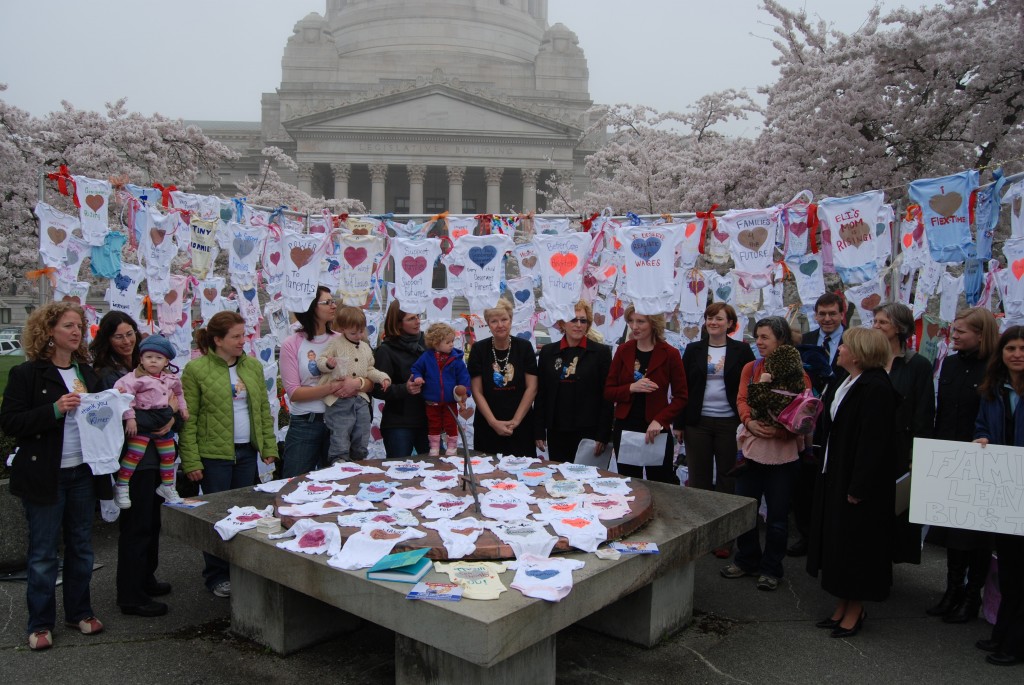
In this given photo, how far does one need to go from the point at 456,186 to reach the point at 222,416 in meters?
43.7

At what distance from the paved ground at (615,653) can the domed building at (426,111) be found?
38.7 meters

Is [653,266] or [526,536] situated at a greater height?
→ [653,266]

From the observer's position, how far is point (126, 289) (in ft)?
24.5

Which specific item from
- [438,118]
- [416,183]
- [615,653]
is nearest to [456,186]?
[416,183]

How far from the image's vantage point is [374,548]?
393 centimetres

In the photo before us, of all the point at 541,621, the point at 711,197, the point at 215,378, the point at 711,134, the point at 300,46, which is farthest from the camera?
the point at 300,46

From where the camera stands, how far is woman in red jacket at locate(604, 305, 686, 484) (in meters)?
6.22

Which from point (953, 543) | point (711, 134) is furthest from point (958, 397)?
point (711, 134)

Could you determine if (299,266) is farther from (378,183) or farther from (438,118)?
(438,118)

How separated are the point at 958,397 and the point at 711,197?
13012 mm

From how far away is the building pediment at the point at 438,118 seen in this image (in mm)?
46688

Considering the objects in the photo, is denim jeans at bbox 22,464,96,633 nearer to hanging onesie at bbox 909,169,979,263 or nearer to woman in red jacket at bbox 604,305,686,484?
woman in red jacket at bbox 604,305,686,484

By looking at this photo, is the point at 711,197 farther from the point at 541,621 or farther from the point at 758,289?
the point at 541,621

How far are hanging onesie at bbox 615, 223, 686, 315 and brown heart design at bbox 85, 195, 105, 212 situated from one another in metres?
4.76
